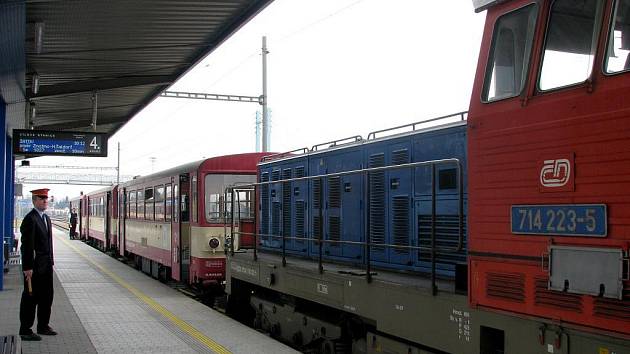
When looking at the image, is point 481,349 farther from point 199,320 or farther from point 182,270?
point 182,270

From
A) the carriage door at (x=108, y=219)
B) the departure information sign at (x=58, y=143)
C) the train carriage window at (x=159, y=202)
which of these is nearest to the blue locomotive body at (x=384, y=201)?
the train carriage window at (x=159, y=202)

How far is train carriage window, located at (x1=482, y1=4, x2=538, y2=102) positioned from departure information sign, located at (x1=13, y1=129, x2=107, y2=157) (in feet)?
41.9

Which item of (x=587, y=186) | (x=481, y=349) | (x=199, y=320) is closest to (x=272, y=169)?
(x=199, y=320)

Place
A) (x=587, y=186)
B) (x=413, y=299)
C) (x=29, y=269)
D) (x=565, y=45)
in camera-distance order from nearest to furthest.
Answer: (x=587, y=186)
(x=565, y=45)
(x=413, y=299)
(x=29, y=269)

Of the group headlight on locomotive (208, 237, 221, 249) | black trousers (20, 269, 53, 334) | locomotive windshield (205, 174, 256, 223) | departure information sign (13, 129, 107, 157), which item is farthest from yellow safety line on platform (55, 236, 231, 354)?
departure information sign (13, 129, 107, 157)

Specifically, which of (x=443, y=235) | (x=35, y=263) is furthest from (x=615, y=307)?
(x=35, y=263)

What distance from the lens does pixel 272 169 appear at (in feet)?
35.8

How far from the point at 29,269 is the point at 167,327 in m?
2.25

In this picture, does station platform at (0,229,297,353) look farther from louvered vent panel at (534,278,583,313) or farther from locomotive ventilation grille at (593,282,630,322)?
locomotive ventilation grille at (593,282,630,322)

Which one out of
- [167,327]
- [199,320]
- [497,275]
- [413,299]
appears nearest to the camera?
[497,275]

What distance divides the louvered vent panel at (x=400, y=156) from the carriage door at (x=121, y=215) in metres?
16.8

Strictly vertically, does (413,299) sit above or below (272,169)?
below

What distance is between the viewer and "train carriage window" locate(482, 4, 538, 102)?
414 centimetres

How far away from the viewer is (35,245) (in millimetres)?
7840
